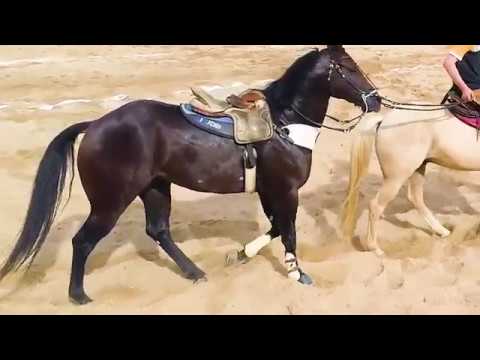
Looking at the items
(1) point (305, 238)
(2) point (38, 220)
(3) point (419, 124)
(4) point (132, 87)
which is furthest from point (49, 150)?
(4) point (132, 87)

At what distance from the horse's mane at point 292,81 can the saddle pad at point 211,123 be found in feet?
1.36

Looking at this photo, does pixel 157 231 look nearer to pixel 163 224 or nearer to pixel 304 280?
pixel 163 224

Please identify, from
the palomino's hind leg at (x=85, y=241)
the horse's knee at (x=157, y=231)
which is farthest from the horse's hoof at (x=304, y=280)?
the palomino's hind leg at (x=85, y=241)

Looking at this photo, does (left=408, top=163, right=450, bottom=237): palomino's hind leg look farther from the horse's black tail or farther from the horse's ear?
the horse's black tail

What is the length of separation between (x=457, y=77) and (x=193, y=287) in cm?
286

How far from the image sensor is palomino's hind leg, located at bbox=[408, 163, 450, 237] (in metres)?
6.16

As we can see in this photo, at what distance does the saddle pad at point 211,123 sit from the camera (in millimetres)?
4945

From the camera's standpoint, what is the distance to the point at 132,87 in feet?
34.5

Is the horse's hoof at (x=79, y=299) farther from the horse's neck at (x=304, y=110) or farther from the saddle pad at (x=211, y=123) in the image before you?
the horse's neck at (x=304, y=110)

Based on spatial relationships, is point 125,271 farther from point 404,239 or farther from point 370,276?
point 404,239

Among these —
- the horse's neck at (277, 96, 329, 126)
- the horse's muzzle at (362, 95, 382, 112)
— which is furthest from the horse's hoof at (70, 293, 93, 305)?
the horse's muzzle at (362, 95, 382, 112)

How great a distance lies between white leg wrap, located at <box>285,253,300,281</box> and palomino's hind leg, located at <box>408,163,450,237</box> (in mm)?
1677

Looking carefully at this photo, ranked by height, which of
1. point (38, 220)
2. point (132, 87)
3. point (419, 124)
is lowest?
point (132, 87)

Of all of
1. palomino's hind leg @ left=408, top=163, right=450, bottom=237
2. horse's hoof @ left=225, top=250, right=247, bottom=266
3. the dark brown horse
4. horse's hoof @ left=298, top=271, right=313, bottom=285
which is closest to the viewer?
the dark brown horse
